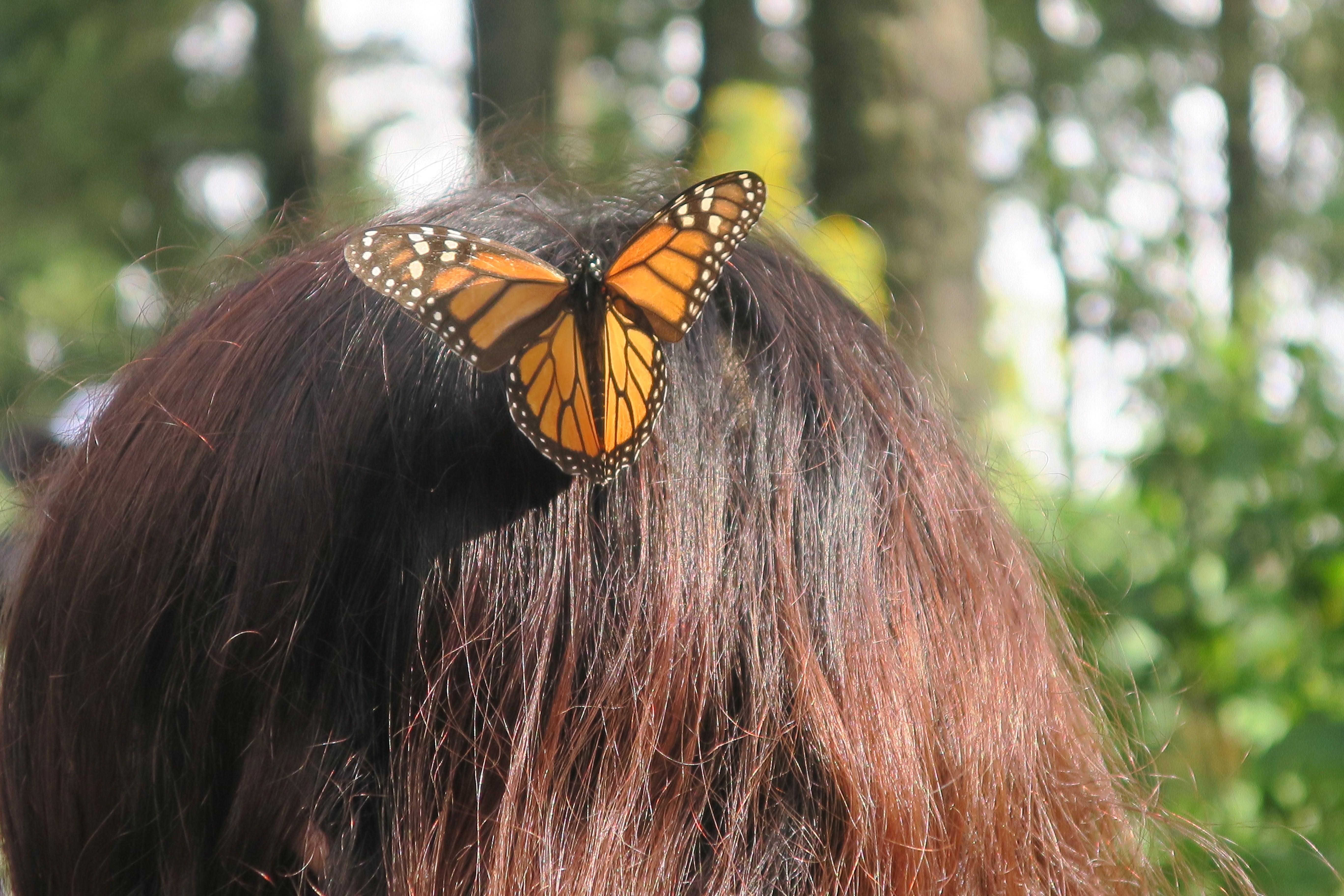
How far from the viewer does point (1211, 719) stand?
8.39ft

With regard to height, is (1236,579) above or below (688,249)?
below

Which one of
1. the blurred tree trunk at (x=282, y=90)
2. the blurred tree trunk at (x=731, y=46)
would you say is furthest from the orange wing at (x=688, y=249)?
the blurred tree trunk at (x=282, y=90)

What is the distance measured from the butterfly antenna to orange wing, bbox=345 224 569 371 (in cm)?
18

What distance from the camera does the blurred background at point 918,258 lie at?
208 cm

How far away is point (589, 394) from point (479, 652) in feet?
0.68

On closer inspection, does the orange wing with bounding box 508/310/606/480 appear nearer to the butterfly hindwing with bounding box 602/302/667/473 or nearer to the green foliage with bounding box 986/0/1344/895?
the butterfly hindwing with bounding box 602/302/667/473

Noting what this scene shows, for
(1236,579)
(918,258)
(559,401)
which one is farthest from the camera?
(918,258)

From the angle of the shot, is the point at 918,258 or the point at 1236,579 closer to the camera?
the point at 1236,579

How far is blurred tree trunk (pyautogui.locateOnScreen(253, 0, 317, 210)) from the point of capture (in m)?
7.83

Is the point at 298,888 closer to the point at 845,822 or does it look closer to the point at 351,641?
the point at 351,641

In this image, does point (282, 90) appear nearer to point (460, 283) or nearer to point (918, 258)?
point (918, 258)

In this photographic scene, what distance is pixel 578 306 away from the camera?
785 mm

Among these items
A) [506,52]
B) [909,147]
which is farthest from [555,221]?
[506,52]

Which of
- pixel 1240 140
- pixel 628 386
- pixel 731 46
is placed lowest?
pixel 1240 140
